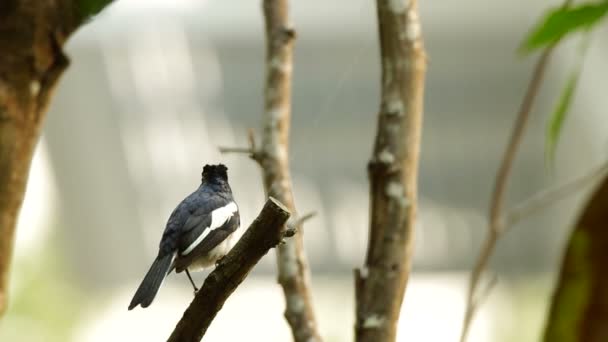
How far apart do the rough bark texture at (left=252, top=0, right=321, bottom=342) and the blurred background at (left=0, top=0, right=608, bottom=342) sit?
0.06m

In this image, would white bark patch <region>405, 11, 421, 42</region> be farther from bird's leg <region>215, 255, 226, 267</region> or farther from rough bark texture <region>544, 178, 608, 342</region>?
rough bark texture <region>544, 178, 608, 342</region>

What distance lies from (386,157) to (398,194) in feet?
0.19

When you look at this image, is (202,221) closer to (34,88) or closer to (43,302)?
(34,88)

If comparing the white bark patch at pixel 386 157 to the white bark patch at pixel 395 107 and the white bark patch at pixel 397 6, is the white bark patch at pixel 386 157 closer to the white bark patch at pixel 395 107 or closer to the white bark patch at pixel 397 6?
the white bark patch at pixel 395 107

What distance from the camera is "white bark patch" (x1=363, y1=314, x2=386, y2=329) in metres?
1.29

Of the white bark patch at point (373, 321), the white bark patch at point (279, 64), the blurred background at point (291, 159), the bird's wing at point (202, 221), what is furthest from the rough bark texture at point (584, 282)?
the white bark patch at point (279, 64)

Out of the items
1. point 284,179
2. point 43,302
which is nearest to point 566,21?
point 284,179

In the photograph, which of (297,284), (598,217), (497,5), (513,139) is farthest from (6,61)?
(497,5)

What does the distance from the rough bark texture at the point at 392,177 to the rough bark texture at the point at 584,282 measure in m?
0.90

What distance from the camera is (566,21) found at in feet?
1.66

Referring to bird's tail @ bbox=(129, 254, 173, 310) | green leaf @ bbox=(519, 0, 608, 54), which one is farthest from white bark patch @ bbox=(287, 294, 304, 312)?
green leaf @ bbox=(519, 0, 608, 54)

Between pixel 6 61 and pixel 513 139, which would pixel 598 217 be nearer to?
pixel 513 139

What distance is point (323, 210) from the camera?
1.69 meters

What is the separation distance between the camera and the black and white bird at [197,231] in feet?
2.73
